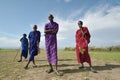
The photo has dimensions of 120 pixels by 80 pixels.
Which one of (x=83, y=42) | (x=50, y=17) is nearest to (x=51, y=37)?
(x=50, y=17)

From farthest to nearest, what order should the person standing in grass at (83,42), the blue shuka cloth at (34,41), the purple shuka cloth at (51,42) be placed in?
the blue shuka cloth at (34,41), the person standing in grass at (83,42), the purple shuka cloth at (51,42)

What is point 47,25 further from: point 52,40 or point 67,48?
point 67,48

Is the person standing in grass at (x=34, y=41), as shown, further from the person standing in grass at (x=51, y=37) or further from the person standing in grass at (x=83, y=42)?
the person standing in grass at (x=83, y=42)

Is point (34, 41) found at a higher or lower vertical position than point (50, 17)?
lower

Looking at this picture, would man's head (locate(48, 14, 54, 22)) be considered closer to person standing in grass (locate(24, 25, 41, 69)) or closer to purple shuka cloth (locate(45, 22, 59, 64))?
purple shuka cloth (locate(45, 22, 59, 64))

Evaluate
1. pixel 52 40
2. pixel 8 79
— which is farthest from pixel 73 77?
pixel 8 79

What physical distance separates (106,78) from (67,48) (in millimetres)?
42824

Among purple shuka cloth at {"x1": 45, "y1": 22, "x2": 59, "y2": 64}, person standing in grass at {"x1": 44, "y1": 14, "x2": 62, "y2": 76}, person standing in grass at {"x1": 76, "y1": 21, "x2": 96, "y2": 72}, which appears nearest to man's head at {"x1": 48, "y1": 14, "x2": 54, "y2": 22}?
person standing in grass at {"x1": 44, "y1": 14, "x2": 62, "y2": 76}

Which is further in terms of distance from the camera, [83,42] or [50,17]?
[83,42]

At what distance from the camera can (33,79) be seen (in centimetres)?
827

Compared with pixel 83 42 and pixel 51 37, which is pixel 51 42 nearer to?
pixel 51 37

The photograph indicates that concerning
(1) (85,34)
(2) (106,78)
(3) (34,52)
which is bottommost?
(2) (106,78)

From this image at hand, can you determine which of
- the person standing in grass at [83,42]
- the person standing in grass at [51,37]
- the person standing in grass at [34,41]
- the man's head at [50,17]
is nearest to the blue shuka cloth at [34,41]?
the person standing in grass at [34,41]

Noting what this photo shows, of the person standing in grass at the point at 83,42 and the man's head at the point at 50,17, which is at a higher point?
the man's head at the point at 50,17
